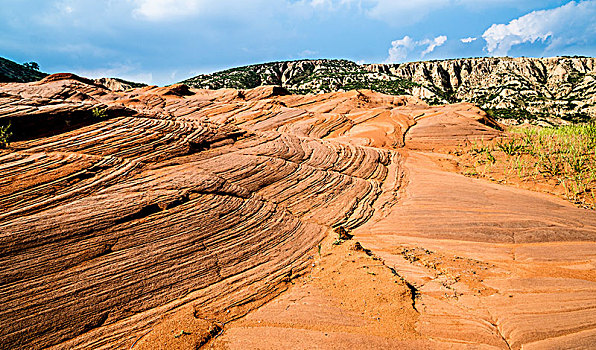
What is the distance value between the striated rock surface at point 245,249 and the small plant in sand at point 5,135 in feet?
0.57

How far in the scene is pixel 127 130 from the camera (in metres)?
9.90

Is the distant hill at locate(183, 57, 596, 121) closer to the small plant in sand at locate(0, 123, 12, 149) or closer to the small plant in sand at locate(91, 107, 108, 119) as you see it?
the small plant in sand at locate(91, 107, 108, 119)

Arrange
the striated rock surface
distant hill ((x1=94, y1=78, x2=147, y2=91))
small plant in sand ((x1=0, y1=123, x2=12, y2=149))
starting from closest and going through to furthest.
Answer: the striated rock surface
small plant in sand ((x1=0, y1=123, x2=12, y2=149))
distant hill ((x1=94, y1=78, x2=147, y2=91))

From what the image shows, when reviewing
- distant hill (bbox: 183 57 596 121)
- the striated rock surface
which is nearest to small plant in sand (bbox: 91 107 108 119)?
the striated rock surface

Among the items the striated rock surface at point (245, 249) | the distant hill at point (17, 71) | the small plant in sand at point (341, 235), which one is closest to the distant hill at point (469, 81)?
the distant hill at point (17, 71)

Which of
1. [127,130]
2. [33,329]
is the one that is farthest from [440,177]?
[33,329]

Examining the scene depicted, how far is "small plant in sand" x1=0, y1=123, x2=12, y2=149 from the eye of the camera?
24.6ft

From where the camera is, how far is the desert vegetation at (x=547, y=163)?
36.2ft

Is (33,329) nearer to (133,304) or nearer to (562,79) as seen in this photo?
(133,304)

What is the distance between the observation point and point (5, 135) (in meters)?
7.84

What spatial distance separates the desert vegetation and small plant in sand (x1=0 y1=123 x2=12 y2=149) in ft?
57.1

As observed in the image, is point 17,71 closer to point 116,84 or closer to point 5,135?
point 116,84

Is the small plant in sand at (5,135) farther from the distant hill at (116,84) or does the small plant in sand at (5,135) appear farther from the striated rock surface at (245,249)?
the distant hill at (116,84)

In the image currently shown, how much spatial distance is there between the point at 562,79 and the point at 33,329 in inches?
7278
